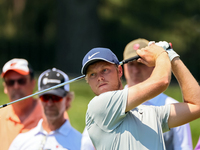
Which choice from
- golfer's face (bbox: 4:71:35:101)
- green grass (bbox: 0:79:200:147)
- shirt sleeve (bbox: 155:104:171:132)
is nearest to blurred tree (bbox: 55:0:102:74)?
green grass (bbox: 0:79:200:147)

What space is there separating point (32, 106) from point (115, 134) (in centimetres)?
249

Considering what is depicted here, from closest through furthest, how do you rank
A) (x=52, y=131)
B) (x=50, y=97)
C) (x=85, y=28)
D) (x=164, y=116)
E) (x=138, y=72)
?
(x=164, y=116), (x=52, y=131), (x=50, y=97), (x=138, y=72), (x=85, y=28)

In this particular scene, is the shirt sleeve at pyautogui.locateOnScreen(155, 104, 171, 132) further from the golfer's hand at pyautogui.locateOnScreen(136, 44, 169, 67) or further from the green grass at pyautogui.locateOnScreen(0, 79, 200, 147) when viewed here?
the green grass at pyautogui.locateOnScreen(0, 79, 200, 147)

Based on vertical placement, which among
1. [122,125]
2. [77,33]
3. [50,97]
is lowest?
[122,125]

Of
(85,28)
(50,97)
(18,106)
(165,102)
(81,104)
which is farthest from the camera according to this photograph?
(85,28)

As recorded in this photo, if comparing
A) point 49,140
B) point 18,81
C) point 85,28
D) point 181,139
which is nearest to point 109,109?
point 181,139

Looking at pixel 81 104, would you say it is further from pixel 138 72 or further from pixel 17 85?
pixel 138 72

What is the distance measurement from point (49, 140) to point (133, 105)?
1625mm

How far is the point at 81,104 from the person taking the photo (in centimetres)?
1034

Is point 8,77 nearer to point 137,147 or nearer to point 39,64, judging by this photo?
point 137,147

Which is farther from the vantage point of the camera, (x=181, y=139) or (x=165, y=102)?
(x=165, y=102)

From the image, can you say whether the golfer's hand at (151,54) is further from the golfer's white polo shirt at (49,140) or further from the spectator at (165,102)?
the golfer's white polo shirt at (49,140)

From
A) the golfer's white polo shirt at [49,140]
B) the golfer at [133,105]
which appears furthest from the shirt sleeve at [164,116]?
the golfer's white polo shirt at [49,140]

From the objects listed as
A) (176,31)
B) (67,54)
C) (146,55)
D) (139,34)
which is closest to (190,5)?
(176,31)
